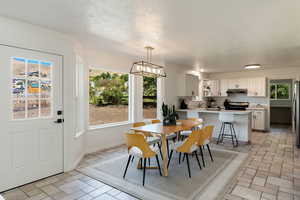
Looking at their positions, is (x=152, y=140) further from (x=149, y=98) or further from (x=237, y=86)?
(x=237, y=86)

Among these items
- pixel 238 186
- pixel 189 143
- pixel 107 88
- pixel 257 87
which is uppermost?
pixel 257 87

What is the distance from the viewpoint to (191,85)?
21.5 ft

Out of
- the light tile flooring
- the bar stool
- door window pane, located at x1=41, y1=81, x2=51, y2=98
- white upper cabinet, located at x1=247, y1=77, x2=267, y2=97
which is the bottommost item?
the light tile flooring

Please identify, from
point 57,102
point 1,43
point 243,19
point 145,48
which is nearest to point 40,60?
point 1,43

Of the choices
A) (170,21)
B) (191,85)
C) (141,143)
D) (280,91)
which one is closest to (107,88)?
(141,143)

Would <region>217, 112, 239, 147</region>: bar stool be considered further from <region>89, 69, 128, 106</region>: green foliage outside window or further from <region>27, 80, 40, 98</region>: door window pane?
<region>27, 80, 40, 98</region>: door window pane

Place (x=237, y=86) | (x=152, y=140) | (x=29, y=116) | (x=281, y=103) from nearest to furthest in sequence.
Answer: (x=29, y=116), (x=152, y=140), (x=237, y=86), (x=281, y=103)

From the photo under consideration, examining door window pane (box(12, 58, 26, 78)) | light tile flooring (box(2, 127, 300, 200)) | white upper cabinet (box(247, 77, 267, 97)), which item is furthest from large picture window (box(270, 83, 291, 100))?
door window pane (box(12, 58, 26, 78))

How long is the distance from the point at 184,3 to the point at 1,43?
2541 mm

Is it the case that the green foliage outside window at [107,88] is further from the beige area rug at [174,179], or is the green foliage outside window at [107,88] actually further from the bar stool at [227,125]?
the bar stool at [227,125]

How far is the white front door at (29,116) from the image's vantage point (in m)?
2.55

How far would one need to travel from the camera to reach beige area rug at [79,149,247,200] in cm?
243

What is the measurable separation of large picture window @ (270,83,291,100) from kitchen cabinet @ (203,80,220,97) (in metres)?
2.96

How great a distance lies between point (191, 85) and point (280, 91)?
5162 millimetres
